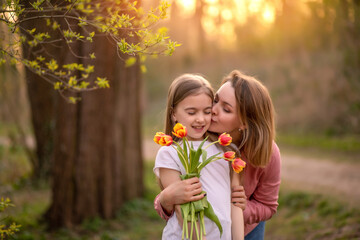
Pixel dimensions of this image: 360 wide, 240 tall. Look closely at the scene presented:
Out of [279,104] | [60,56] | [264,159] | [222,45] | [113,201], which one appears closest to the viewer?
[264,159]

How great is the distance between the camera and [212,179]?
2336 millimetres

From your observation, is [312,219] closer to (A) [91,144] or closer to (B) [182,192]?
(A) [91,144]

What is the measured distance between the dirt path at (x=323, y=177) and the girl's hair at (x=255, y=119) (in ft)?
11.5

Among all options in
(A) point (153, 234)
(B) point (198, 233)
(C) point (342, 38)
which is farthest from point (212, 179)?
(C) point (342, 38)

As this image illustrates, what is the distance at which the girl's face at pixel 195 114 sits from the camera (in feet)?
7.84

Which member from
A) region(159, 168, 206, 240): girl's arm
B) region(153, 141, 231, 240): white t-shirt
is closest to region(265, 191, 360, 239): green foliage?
region(153, 141, 231, 240): white t-shirt

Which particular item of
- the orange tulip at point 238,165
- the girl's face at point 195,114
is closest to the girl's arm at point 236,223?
the orange tulip at point 238,165

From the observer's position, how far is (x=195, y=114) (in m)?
2.42

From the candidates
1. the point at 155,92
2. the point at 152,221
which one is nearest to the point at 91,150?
the point at 152,221

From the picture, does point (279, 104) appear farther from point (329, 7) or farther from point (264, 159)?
A: point (264, 159)

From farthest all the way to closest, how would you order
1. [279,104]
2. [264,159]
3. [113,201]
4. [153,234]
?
1. [279,104]
2. [113,201]
3. [153,234]
4. [264,159]

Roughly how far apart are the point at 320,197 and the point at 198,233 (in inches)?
172

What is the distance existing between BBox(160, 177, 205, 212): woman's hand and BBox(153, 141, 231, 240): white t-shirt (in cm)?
13

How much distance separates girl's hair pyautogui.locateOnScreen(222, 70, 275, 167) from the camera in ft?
8.37
